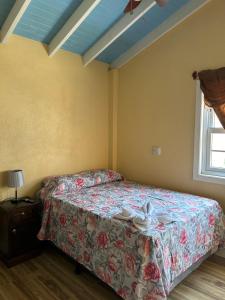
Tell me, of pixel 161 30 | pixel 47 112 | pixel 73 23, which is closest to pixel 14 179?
pixel 47 112

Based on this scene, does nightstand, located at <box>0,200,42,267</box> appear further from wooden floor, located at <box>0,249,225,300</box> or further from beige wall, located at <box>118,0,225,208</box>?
beige wall, located at <box>118,0,225,208</box>

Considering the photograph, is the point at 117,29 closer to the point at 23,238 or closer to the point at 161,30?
the point at 161,30

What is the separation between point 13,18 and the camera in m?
2.44

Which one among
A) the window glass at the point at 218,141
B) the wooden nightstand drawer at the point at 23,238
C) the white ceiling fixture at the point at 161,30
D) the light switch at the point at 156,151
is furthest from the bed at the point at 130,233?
the white ceiling fixture at the point at 161,30

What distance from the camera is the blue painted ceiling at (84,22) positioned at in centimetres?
251

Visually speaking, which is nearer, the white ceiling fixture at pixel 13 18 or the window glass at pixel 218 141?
the white ceiling fixture at pixel 13 18

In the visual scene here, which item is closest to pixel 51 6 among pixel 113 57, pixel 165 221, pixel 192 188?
pixel 113 57

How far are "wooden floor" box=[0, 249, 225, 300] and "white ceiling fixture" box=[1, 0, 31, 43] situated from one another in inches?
97.2

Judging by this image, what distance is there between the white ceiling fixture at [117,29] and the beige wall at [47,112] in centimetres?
22

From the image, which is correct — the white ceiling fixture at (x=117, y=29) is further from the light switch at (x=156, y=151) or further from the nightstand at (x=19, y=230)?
the nightstand at (x=19, y=230)

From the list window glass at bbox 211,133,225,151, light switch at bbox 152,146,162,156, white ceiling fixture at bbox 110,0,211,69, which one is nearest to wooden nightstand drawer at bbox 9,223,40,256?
light switch at bbox 152,146,162,156

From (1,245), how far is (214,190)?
8.11 feet

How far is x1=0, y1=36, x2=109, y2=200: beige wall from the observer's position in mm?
2814

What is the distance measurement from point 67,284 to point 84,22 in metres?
2.81
